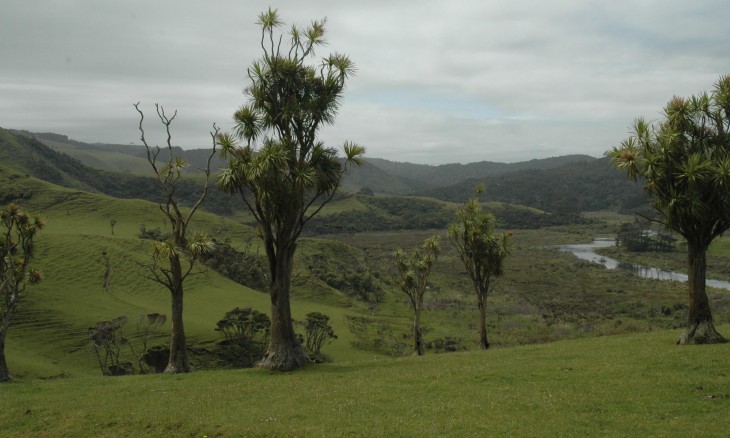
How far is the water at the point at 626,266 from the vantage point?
3196 inches

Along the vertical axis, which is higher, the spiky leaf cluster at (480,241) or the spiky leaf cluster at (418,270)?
the spiky leaf cluster at (480,241)

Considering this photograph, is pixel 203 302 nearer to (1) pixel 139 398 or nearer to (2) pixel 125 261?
(2) pixel 125 261

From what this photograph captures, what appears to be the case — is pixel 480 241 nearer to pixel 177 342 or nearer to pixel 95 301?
pixel 177 342

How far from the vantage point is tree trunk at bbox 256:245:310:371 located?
69.9ft

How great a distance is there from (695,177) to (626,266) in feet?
312

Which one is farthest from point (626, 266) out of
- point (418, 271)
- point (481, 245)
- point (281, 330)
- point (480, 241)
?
point (281, 330)

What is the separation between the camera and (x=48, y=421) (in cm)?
1520

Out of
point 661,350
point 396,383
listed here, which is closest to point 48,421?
point 396,383

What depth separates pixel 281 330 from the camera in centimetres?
2158

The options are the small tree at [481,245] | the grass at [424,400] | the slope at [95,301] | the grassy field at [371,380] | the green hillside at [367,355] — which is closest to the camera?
the grass at [424,400]

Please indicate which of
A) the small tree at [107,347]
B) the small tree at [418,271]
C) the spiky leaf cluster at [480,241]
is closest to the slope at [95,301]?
the small tree at [107,347]

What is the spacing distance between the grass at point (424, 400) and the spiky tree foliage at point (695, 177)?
2230 mm

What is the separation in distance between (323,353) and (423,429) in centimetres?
3458

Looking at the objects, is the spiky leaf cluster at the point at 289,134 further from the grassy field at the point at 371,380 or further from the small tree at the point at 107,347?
the small tree at the point at 107,347
